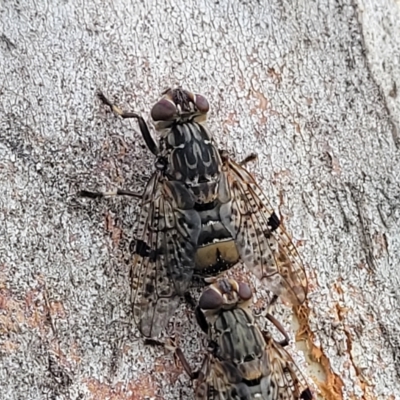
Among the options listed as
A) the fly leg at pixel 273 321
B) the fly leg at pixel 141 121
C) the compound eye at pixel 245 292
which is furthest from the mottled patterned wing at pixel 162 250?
the fly leg at pixel 273 321

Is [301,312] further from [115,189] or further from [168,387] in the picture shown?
[115,189]

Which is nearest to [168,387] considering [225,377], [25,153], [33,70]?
[225,377]

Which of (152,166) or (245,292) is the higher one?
(152,166)

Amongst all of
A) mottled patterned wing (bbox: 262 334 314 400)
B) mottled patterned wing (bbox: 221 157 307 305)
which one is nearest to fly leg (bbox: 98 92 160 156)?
mottled patterned wing (bbox: 221 157 307 305)

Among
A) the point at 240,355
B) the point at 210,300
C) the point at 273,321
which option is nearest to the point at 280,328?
the point at 273,321

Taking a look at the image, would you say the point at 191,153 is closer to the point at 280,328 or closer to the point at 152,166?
the point at 152,166

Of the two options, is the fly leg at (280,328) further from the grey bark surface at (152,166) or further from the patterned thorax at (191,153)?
the patterned thorax at (191,153)
